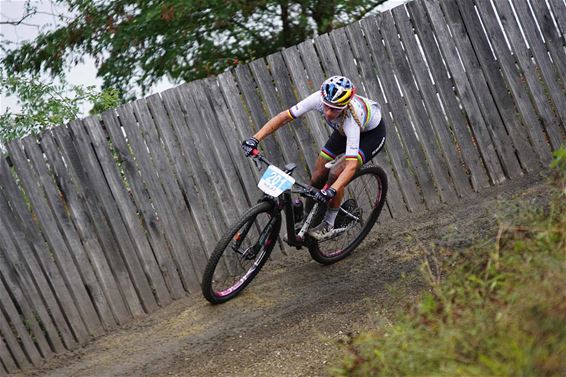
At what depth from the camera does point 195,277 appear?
25.6 ft

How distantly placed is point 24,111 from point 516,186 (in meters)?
5.73

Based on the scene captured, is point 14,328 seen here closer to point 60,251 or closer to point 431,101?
point 60,251

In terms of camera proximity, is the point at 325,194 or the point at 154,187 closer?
the point at 325,194

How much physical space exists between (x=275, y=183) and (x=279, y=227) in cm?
65

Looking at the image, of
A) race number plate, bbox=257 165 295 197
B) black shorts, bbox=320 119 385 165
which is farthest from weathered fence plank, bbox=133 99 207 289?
black shorts, bbox=320 119 385 165

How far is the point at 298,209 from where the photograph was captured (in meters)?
7.20

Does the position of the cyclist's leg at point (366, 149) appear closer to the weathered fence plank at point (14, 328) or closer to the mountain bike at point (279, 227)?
the mountain bike at point (279, 227)

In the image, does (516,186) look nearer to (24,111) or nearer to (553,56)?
(553,56)

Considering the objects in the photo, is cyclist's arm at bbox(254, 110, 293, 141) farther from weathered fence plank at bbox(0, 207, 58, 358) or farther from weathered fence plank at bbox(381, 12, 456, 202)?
weathered fence plank at bbox(0, 207, 58, 358)

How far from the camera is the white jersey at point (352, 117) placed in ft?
22.3

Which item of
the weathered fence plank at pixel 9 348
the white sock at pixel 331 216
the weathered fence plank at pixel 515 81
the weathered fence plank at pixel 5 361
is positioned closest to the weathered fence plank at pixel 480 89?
the weathered fence plank at pixel 515 81

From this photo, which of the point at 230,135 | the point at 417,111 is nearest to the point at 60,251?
the point at 230,135

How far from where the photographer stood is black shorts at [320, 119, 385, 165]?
7.26m

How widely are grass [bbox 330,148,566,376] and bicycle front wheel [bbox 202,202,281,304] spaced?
226 cm
